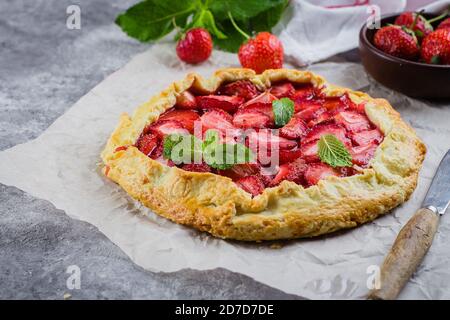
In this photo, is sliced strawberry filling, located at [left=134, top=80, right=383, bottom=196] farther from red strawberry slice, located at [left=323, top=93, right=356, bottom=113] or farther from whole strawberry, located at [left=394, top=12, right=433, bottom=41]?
whole strawberry, located at [left=394, top=12, right=433, bottom=41]

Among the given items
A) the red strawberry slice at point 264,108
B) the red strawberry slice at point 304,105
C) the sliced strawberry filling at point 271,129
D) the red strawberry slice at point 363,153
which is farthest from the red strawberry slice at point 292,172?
the red strawberry slice at point 304,105

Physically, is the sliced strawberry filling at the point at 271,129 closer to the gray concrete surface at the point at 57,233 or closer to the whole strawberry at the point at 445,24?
the gray concrete surface at the point at 57,233

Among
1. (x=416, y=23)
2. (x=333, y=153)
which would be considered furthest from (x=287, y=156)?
(x=416, y=23)

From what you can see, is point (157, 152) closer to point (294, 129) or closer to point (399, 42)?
point (294, 129)

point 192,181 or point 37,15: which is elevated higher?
point 192,181

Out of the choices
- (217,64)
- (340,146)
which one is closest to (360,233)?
(340,146)

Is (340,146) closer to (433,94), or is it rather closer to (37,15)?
(433,94)

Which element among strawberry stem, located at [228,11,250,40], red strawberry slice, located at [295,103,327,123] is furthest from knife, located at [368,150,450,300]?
strawberry stem, located at [228,11,250,40]
